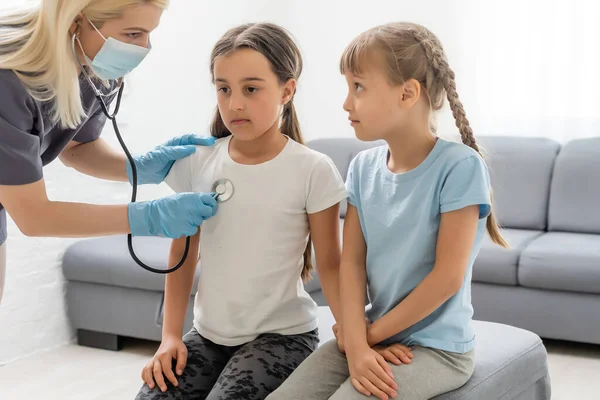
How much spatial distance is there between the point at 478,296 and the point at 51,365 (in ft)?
5.60

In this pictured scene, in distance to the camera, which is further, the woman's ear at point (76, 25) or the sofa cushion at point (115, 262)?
the sofa cushion at point (115, 262)

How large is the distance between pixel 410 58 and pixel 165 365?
781 millimetres

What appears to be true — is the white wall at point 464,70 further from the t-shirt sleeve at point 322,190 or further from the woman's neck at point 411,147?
the woman's neck at point 411,147

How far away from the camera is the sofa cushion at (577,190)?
346cm

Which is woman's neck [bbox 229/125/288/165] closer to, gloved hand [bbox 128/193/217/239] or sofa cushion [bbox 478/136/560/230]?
gloved hand [bbox 128/193/217/239]

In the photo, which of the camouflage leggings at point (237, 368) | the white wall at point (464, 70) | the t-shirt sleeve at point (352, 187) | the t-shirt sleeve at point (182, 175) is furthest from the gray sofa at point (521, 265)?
the camouflage leggings at point (237, 368)

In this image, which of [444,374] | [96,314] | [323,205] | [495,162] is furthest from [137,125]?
[444,374]

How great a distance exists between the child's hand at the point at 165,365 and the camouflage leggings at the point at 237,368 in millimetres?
12

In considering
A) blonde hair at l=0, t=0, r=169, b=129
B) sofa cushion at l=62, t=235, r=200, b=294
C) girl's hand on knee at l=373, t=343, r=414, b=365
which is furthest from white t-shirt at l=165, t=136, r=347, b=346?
sofa cushion at l=62, t=235, r=200, b=294

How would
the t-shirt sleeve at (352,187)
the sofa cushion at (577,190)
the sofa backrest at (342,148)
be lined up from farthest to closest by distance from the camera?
the sofa backrest at (342,148) < the sofa cushion at (577,190) < the t-shirt sleeve at (352,187)

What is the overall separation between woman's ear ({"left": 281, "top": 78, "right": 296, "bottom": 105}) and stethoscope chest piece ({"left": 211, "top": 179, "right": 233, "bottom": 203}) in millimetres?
222

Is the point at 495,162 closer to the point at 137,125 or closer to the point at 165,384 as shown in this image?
the point at 137,125

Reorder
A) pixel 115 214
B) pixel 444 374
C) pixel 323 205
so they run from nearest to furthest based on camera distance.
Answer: pixel 444 374
pixel 323 205
pixel 115 214

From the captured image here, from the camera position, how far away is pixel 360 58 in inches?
63.0
